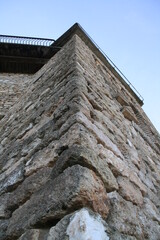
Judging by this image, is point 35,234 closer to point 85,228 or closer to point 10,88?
point 85,228

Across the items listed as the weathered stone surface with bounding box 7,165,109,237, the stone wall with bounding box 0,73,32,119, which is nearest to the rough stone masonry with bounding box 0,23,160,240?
the weathered stone surface with bounding box 7,165,109,237

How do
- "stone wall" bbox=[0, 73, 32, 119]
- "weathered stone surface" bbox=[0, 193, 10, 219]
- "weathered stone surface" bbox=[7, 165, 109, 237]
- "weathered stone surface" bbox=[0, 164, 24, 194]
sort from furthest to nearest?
"stone wall" bbox=[0, 73, 32, 119] → "weathered stone surface" bbox=[0, 164, 24, 194] → "weathered stone surface" bbox=[0, 193, 10, 219] → "weathered stone surface" bbox=[7, 165, 109, 237]

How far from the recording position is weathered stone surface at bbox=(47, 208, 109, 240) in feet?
3.00

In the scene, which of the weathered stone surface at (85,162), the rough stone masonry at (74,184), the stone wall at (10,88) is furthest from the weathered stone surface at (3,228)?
the stone wall at (10,88)

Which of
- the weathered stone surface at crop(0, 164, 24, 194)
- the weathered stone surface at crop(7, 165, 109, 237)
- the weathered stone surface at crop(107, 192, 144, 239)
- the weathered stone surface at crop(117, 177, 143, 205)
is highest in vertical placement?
the weathered stone surface at crop(0, 164, 24, 194)

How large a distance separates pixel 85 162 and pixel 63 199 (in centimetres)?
22

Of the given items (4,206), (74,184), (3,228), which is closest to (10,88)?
(4,206)

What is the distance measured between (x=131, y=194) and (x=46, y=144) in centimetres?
58

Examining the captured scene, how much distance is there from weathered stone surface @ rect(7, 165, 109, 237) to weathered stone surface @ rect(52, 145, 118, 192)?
46 mm

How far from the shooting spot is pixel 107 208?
1.11 metres

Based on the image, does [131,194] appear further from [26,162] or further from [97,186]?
[26,162]

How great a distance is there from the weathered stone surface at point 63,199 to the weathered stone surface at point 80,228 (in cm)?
4

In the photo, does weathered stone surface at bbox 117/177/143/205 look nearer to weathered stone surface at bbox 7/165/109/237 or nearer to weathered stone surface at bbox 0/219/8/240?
weathered stone surface at bbox 7/165/109/237

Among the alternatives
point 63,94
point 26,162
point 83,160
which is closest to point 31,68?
point 63,94
